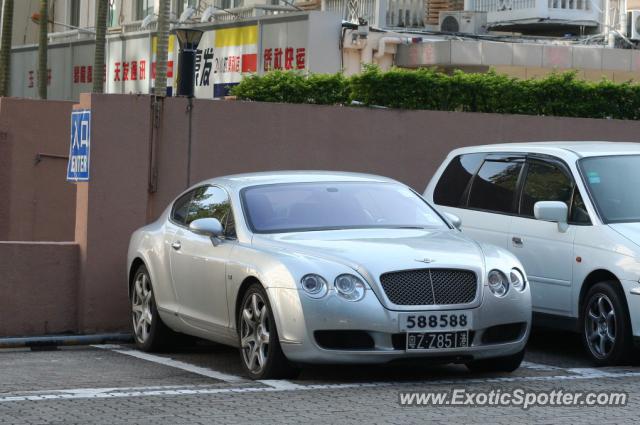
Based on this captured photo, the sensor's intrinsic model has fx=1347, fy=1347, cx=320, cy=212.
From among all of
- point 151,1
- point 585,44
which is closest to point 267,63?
point 585,44

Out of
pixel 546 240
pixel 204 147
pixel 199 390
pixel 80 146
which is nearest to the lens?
pixel 199 390

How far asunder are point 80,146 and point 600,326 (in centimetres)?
565

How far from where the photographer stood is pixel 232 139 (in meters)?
14.0

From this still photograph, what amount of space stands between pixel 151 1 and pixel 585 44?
12518 mm

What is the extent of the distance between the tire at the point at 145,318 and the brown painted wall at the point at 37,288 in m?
1.18

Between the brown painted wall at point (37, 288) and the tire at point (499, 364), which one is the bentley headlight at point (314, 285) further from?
the brown painted wall at point (37, 288)

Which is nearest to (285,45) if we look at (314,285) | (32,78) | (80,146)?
(32,78)

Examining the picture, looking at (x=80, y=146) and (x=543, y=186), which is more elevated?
(x=80, y=146)

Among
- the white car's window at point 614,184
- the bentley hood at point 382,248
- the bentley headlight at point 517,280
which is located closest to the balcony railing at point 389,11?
the white car's window at point 614,184

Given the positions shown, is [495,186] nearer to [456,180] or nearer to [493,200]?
[493,200]

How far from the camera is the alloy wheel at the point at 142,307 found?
11.7m

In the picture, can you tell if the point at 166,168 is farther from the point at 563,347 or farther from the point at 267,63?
the point at 267,63

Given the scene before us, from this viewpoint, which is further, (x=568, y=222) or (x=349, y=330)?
(x=568, y=222)

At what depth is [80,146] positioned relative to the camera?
13391 mm
